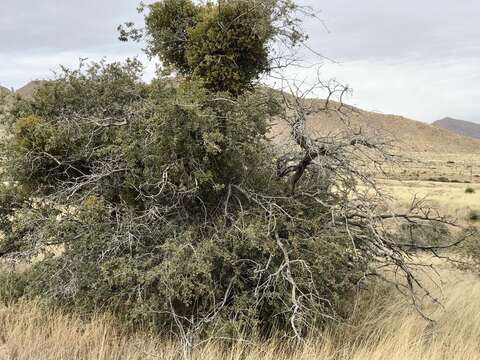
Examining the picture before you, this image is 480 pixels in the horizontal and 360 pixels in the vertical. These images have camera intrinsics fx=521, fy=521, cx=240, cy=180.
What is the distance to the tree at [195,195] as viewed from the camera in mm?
6168

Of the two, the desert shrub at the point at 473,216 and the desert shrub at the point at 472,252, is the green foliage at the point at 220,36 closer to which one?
the desert shrub at the point at 472,252

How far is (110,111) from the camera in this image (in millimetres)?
8625

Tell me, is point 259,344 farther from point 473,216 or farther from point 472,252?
point 473,216

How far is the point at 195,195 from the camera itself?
6.84 meters

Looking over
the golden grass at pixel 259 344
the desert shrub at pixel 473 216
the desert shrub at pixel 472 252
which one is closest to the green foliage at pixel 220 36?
the golden grass at pixel 259 344

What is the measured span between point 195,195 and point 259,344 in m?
2.13

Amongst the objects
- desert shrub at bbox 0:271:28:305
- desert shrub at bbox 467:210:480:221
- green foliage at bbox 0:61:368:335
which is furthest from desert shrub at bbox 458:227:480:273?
desert shrub at bbox 467:210:480:221

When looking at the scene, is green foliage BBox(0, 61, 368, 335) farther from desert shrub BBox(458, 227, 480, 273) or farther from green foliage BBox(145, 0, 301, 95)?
desert shrub BBox(458, 227, 480, 273)

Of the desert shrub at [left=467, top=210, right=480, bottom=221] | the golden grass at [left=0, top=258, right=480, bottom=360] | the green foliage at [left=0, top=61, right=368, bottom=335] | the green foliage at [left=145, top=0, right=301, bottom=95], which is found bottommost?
the desert shrub at [left=467, top=210, right=480, bottom=221]

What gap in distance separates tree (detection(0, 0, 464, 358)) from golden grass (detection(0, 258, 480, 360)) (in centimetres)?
25

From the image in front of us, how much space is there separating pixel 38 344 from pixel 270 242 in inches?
109

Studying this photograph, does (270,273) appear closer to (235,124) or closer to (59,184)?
(235,124)

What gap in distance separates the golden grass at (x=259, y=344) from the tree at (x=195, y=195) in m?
0.25

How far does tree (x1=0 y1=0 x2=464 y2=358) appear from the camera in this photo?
6168 mm
